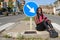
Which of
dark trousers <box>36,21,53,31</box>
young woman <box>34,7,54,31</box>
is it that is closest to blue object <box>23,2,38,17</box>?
young woman <box>34,7,54,31</box>

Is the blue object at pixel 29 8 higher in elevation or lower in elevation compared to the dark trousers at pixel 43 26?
higher

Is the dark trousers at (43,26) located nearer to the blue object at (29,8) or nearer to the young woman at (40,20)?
→ the young woman at (40,20)

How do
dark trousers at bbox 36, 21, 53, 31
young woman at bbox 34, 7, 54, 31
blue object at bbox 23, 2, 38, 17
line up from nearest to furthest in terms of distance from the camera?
dark trousers at bbox 36, 21, 53, 31 < young woman at bbox 34, 7, 54, 31 < blue object at bbox 23, 2, 38, 17

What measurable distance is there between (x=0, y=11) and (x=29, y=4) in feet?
285

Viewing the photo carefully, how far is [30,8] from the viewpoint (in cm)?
1228

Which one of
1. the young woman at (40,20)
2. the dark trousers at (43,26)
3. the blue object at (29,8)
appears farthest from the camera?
the blue object at (29,8)

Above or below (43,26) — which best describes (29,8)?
above

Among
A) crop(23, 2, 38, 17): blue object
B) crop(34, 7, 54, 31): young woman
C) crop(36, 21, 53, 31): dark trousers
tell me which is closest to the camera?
crop(36, 21, 53, 31): dark trousers

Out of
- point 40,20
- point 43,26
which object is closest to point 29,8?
point 40,20

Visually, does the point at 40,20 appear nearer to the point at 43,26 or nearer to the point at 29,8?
the point at 43,26

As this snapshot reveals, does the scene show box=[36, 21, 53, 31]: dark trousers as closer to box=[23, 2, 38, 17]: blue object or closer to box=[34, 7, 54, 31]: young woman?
box=[34, 7, 54, 31]: young woman

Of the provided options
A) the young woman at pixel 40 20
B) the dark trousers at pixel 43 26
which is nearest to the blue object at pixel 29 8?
the young woman at pixel 40 20

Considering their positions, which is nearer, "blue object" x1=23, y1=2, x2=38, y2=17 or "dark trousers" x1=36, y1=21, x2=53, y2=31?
"dark trousers" x1=36, y1=21, x2=53, y2=31

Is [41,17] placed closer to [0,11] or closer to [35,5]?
[35,5]
